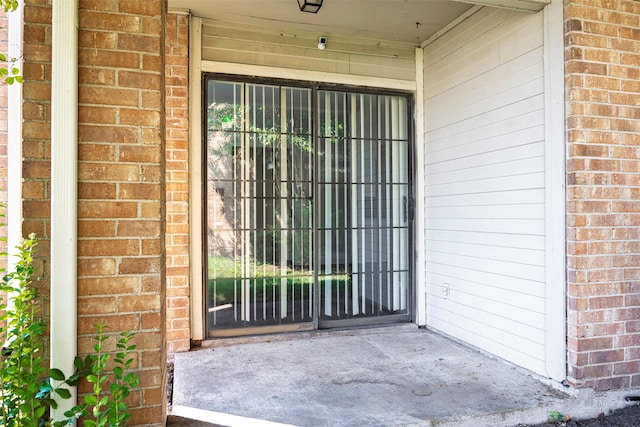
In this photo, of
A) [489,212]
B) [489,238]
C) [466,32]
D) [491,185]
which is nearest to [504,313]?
[489,238]

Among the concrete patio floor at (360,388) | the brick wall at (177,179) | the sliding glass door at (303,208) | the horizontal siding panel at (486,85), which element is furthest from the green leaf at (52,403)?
the horizontal siding panel at (486,85)

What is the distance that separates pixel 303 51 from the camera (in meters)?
4.11

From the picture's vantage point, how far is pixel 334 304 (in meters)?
4.26

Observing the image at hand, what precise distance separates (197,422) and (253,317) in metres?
1.66

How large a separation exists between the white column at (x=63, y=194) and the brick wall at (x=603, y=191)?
2754 millimetres

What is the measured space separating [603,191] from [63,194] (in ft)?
9.92

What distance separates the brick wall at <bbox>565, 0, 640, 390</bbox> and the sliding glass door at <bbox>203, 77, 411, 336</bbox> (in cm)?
192

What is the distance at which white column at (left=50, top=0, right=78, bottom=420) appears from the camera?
5.92ft

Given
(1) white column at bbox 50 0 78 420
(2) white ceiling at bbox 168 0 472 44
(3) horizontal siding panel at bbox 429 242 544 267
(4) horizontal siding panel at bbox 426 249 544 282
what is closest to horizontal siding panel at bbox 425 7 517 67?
(2) white ceiling at bbox 168 0 472 44

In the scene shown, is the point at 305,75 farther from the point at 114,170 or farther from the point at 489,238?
the point at 114,170

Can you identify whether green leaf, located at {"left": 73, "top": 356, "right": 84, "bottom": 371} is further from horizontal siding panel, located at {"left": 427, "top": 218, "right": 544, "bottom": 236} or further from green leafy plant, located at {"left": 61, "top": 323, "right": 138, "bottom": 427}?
horizontal siding panel, located at {"left": 427, "top": 218, "right": 544, "bottom": 236}

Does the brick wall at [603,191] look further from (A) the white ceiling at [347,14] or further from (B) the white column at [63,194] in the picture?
(B) the white column at [63,194]

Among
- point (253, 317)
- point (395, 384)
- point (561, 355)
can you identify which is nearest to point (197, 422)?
point (395, 384)

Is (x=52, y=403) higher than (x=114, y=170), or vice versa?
(x=114, y=170)
